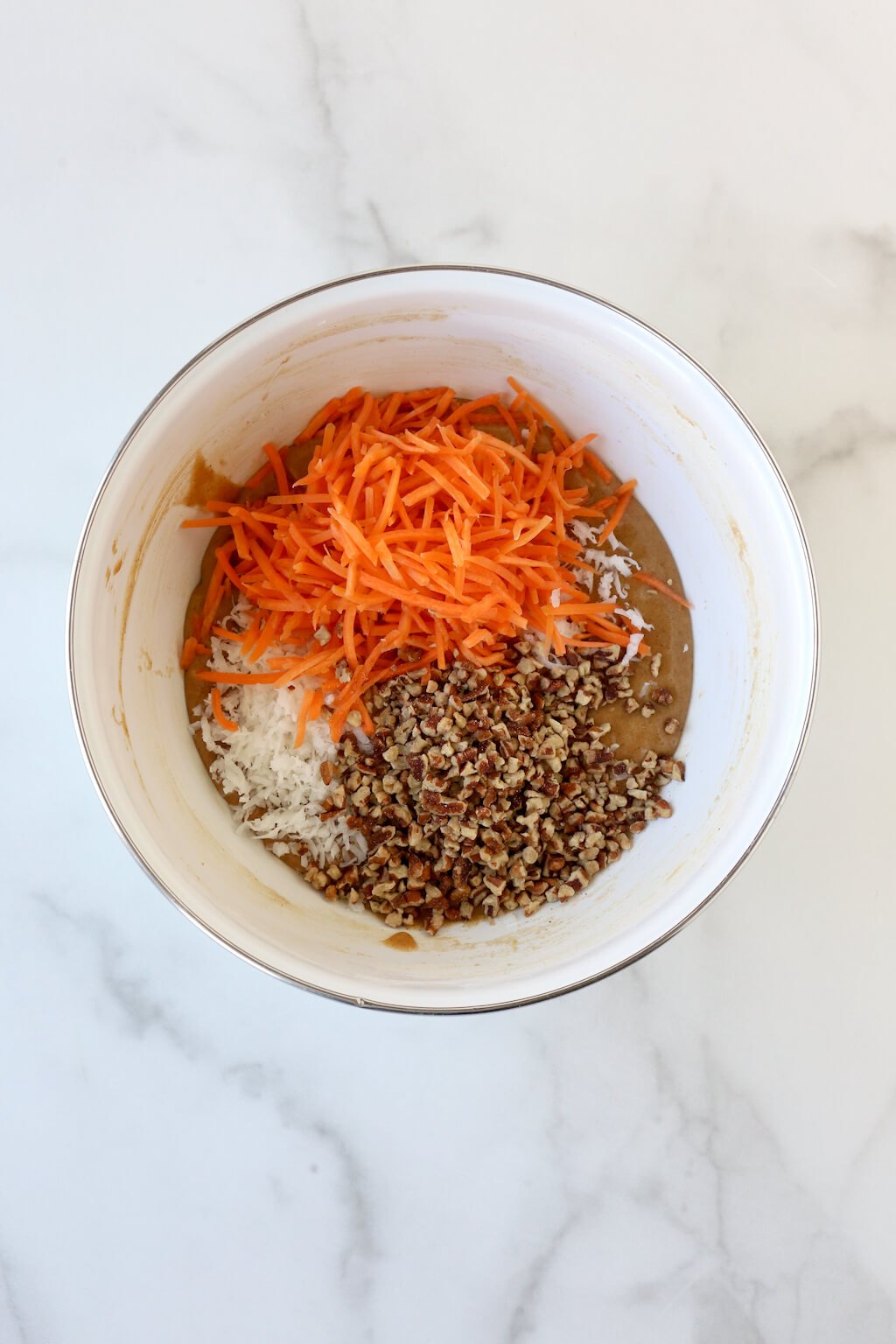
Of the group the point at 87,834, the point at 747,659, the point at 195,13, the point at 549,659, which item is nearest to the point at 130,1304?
the point at 87,834

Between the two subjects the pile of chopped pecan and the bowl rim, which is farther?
the pile of chopped pecan

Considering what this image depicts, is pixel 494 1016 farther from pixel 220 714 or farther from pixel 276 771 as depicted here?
pixel 220 714

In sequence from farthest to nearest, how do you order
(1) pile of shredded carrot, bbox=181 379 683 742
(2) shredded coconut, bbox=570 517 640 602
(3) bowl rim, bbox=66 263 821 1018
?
1. (2) shredded coconut, bbox=570 517 640 602
2. (1) pile of shredded carrot, bbox=181 379 683 742
3. (3) bowl rim, bbox=66 263 821 1018

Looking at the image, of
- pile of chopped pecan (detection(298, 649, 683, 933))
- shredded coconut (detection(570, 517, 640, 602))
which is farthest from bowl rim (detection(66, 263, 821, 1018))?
shredded coconut (detection(570, 517, 640, 602))

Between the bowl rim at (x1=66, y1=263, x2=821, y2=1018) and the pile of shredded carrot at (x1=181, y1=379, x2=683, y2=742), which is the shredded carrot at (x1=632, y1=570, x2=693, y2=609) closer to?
the pile of shredded carrot at (x1=181, y1=379, x2=683, y2=742)

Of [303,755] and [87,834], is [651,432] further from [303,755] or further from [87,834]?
[87,834]

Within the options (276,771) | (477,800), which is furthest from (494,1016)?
(276,771)
